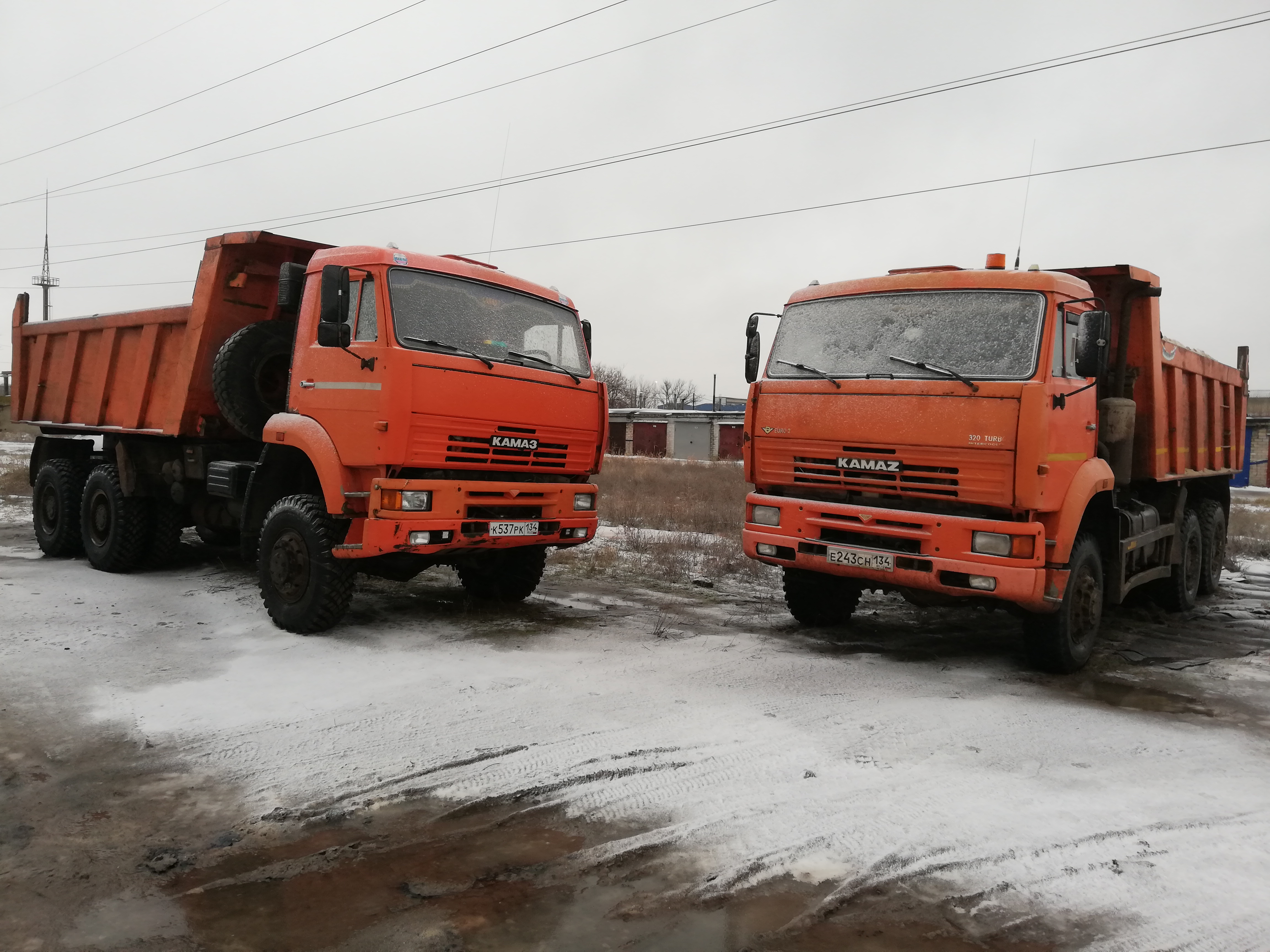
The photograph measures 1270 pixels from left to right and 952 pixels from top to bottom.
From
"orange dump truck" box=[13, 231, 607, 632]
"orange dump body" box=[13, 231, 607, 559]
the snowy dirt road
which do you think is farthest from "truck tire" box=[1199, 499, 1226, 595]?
"orange dump truck" box=[13, 231, 607, 632]

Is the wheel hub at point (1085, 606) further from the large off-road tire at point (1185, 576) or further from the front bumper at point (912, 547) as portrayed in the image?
the large off-road tire at point (1185, 576)

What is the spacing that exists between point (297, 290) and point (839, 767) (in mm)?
5252

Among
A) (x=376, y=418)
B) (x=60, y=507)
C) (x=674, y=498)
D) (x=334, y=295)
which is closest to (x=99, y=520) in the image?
(x=60, y=507)

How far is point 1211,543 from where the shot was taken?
33.0 feet

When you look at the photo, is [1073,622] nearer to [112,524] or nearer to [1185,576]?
[1185,576]

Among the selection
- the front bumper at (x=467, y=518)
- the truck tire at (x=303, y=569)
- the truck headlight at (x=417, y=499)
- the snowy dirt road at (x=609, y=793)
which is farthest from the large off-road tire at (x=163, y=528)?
the truck headlight at (x=417, y=499)

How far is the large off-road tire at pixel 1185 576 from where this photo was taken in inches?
360

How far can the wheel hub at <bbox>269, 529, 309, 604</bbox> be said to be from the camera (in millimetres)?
6898

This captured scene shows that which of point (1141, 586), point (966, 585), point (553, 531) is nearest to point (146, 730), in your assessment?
point (553, 531)

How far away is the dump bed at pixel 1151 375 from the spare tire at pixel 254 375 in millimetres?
6557

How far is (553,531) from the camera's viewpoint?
7.44 m

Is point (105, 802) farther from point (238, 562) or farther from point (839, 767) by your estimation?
point (238, 562)

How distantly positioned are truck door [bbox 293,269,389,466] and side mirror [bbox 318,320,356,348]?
7 cm

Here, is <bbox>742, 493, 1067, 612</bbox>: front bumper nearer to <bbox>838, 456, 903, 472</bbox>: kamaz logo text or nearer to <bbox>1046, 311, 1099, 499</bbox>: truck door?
<bbox>838, 456, 903, 472</bbox>: kamaz logo text
